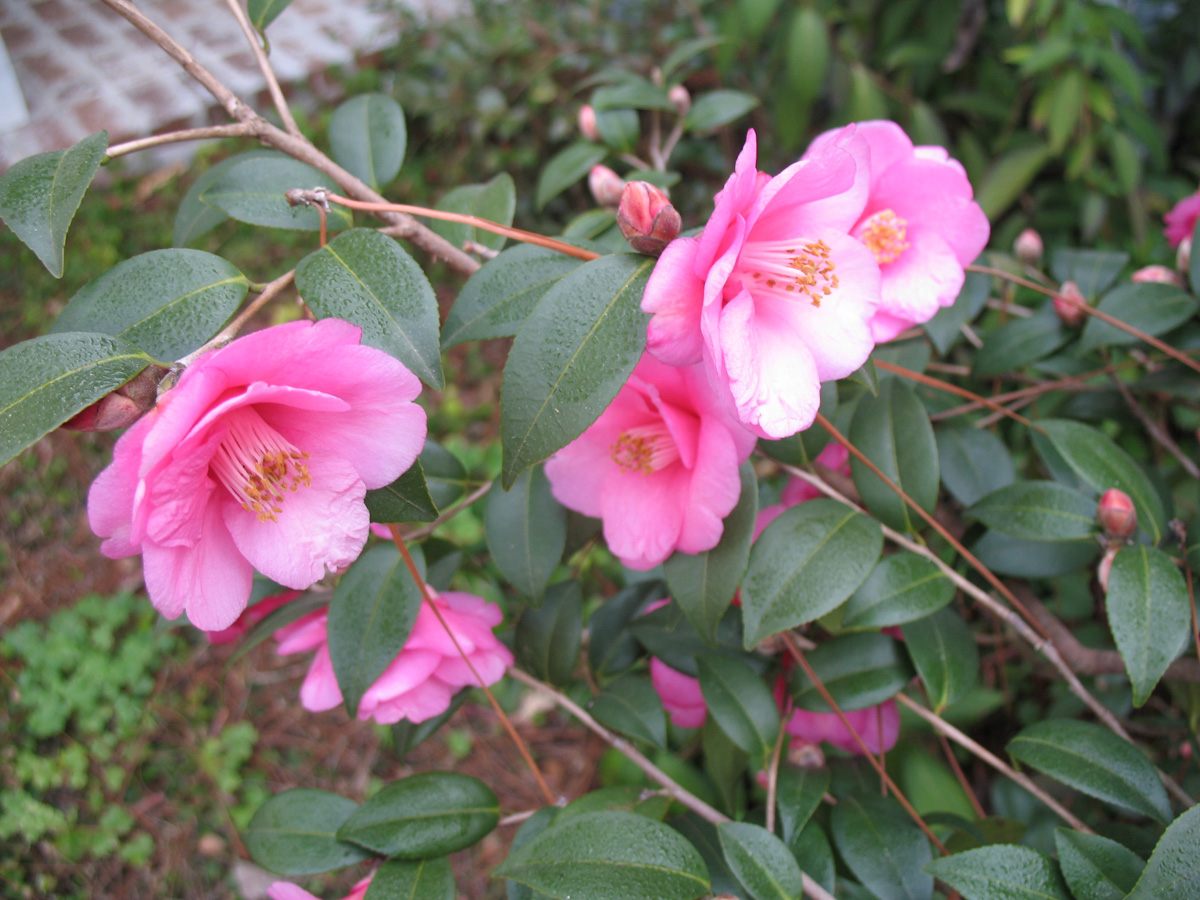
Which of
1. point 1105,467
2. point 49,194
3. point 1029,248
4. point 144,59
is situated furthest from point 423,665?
point 144,59

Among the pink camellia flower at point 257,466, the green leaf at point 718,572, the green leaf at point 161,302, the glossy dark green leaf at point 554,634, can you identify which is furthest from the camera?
the glossy dark green leaf at point 554,634

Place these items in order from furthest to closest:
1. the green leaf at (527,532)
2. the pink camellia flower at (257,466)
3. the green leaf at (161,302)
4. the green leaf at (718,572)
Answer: the green leaf at (527,532)
the green leaf at (718,572)
the green leaf at (161,302)
the pink camellia flower at (257,466)

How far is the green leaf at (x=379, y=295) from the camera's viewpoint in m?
0.58

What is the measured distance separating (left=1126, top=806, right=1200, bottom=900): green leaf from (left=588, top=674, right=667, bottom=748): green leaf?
43cm

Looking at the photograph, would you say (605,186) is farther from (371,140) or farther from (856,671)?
(856,671)

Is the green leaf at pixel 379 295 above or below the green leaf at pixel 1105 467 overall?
above

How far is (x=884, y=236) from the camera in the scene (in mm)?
791

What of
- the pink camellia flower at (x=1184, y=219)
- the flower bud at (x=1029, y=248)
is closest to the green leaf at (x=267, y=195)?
the flower bud at (x=1029, y=248)

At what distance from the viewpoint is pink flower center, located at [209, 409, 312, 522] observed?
1.91 feet

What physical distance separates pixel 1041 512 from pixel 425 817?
73cm

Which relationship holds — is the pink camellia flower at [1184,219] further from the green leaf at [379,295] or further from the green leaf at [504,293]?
the green leaf at [379,295]

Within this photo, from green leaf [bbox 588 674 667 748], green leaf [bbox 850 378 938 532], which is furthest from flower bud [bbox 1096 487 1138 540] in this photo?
green leaf [bbox 588 674 667 748]

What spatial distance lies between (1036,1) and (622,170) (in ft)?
3.60

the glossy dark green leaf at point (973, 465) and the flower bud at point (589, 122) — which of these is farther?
the flower bud at point (589, 122)
